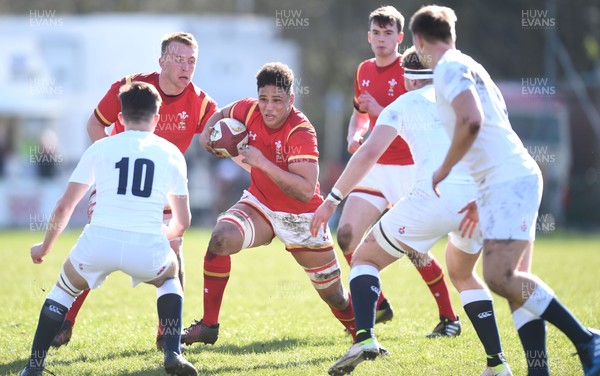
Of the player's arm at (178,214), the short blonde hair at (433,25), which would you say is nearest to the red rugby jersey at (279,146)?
the player's arm at (178,214)

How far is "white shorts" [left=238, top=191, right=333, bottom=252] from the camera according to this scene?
6691mm

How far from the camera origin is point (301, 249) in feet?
22.1

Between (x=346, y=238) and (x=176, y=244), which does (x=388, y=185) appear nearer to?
(x=346, y=238)

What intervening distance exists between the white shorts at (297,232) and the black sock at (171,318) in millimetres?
1347

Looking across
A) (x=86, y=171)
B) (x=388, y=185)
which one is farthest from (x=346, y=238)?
(x=86, y=171)

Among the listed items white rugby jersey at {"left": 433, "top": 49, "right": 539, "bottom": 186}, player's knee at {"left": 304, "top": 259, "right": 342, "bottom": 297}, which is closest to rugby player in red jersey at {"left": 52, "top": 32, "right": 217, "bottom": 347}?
player's knee at {"left": 304, "top": 259, "right": 342, "bottom": 297}

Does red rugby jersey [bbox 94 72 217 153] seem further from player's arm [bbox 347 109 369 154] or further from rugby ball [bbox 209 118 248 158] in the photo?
player's arm [bbox 347 109 369 154]

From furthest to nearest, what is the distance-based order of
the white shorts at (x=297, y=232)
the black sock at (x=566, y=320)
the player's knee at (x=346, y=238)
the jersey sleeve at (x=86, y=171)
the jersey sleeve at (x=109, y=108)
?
the player's knee at (x=346, y=238)
the jersey sleeve at (x=109, y=108)
the white shorts at (x=297, y=232)
the jersey sleeve at (x=86, y=171)
the black sock at (x=566, y=320)

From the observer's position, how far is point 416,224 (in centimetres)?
566

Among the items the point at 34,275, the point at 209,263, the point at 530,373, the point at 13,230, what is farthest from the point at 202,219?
the point at 530,373

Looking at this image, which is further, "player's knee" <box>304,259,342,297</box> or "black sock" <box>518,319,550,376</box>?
"player's knee" <box>304,259,342,297</box>

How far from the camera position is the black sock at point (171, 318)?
5535 millimetres

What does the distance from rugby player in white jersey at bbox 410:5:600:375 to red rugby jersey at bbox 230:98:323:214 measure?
1.41m

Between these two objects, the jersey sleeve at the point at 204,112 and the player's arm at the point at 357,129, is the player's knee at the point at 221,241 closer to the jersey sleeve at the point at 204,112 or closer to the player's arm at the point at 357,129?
the jersey sleeve at the point at 204,112
